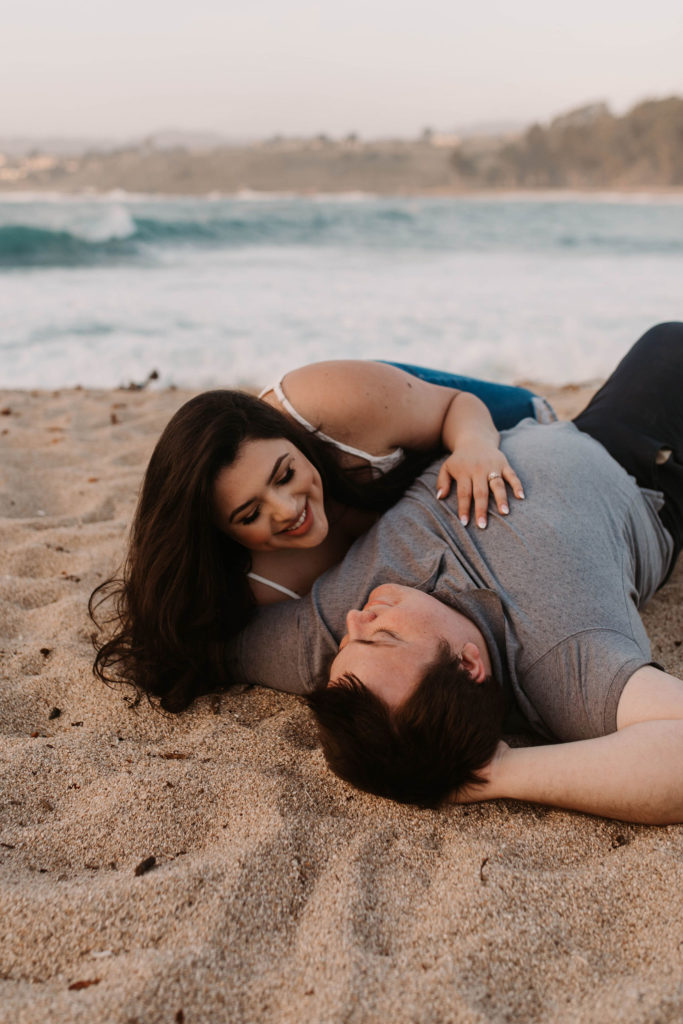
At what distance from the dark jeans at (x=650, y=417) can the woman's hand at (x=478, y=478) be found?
0.54m

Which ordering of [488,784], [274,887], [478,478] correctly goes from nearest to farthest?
[274,887]
[488,784]
[478,478]

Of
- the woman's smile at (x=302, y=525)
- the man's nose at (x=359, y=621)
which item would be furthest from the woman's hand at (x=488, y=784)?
the woman's smile at (x=302, y=525)

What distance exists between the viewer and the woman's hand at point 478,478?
2.29 meters

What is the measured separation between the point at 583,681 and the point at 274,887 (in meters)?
0.85

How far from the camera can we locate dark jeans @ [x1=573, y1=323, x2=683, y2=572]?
8.87 feet

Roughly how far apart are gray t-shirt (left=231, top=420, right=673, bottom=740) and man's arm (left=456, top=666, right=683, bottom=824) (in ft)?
0.21

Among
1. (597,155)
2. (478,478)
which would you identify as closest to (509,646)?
(478,478)

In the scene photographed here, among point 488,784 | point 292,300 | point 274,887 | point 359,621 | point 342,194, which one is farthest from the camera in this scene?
point 342,194

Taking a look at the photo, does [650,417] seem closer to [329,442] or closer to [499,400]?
[499,400]

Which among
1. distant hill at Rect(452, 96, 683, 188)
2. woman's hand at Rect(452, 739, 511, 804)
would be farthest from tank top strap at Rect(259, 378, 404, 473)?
distant hill at Rect(452, 96, 683, 188)

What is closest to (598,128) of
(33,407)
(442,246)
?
(442,246)

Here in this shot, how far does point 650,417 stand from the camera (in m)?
2.80

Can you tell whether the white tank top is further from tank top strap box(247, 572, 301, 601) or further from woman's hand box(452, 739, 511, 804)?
woman's hand box(452, 739, 511, 804)

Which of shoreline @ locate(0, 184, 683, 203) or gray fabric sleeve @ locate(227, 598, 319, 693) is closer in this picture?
gray fabric sleeve @ locate(227, 598, 319, 693)
